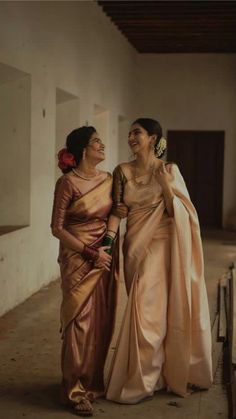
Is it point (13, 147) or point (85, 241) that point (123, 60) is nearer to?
point (13, 147)

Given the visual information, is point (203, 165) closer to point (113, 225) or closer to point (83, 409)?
point (113, 225)

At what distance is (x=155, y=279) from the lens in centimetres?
379

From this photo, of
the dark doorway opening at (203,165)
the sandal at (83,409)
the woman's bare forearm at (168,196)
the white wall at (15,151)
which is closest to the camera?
the sandal at (83,409)


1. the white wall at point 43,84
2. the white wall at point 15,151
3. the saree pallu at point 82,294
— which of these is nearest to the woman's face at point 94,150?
the saree pallu at point 82,294

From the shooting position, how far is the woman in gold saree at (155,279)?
372 cm

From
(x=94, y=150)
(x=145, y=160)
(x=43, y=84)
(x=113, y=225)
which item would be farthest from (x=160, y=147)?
(x=43, y=84)

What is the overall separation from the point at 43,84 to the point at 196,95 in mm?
7668

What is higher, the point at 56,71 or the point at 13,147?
the point at 56,71

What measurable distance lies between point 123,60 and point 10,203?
6324 mm

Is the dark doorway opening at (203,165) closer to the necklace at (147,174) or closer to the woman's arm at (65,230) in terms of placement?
the necklace at (147,174)

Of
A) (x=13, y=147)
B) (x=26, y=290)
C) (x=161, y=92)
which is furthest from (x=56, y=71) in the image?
(x=161, y=92)

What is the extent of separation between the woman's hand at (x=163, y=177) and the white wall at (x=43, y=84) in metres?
2.39

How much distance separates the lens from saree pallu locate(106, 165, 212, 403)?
3.72 metres

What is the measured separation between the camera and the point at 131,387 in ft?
12.2
